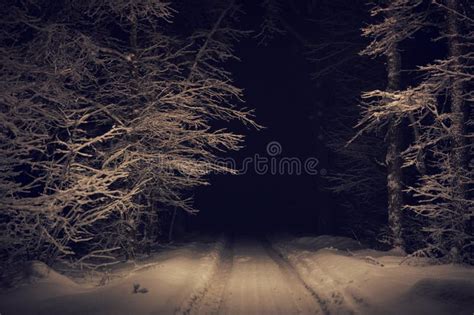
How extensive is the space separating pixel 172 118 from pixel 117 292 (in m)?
5.63

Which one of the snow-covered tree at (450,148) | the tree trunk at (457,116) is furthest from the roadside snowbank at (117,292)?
the tree trunk at (457,116)

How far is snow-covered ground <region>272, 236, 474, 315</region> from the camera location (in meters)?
8.12

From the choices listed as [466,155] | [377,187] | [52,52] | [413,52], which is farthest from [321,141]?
[52,52]

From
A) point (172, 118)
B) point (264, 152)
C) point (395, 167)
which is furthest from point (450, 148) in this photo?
point (264, 152)

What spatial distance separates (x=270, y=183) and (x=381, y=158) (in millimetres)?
48338

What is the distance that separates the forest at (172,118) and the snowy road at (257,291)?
293 centimetres

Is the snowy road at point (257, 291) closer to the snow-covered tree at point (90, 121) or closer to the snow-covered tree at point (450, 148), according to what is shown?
the snow-covered tree at point (90, 121)

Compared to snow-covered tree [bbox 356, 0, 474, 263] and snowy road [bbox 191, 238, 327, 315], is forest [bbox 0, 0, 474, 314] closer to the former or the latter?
snow-covered tree [bbox 356, 0, 474, 263]

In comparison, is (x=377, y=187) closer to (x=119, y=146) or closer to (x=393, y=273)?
(x=393, y=273)

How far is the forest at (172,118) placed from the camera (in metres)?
9.95

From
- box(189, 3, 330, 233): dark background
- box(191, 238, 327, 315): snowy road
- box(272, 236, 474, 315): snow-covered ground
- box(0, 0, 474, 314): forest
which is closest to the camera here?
box(272, 236, 474, 315): snow-covered ground

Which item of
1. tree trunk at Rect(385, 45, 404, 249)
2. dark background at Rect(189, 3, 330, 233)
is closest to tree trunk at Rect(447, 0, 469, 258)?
tree trunk at Rect(385, 45, 404, 249)

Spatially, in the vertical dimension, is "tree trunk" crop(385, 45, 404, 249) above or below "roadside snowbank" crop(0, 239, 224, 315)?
above

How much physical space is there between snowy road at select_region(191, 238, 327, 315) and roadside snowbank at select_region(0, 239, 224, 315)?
445 mm
